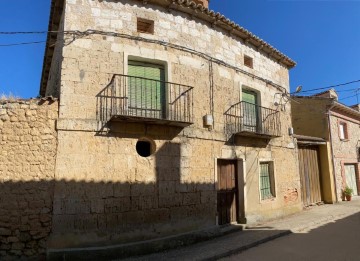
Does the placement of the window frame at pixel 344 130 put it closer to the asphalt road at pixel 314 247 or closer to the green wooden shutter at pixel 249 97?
the green wooden shutter at pixel 249 97

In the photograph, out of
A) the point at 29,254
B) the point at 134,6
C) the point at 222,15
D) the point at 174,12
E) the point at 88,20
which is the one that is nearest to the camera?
the point at 29,254

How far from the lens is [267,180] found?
1028 centimetres

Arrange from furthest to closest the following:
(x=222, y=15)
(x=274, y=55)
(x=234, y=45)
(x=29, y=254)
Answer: (x=274, y=55), (x=234, y=45), (x=222, y=15), (x=29, y=254)

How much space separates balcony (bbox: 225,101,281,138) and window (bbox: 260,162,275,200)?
1.15 metres

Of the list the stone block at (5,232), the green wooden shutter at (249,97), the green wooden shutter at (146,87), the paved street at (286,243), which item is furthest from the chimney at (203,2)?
the stone block at (5,232)

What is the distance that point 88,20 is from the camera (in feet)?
23.1

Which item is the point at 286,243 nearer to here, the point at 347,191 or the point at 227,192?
the point at 227,192

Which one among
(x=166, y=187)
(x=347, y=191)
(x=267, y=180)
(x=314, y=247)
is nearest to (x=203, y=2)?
(x=267, y=180)

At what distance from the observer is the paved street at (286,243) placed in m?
6.05

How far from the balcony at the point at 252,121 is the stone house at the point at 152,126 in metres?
0.04

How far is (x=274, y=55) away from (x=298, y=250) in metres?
7.43

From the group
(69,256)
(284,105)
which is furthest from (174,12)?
(69,256)

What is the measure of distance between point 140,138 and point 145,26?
3.16m

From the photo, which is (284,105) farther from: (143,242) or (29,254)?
(29,254)
